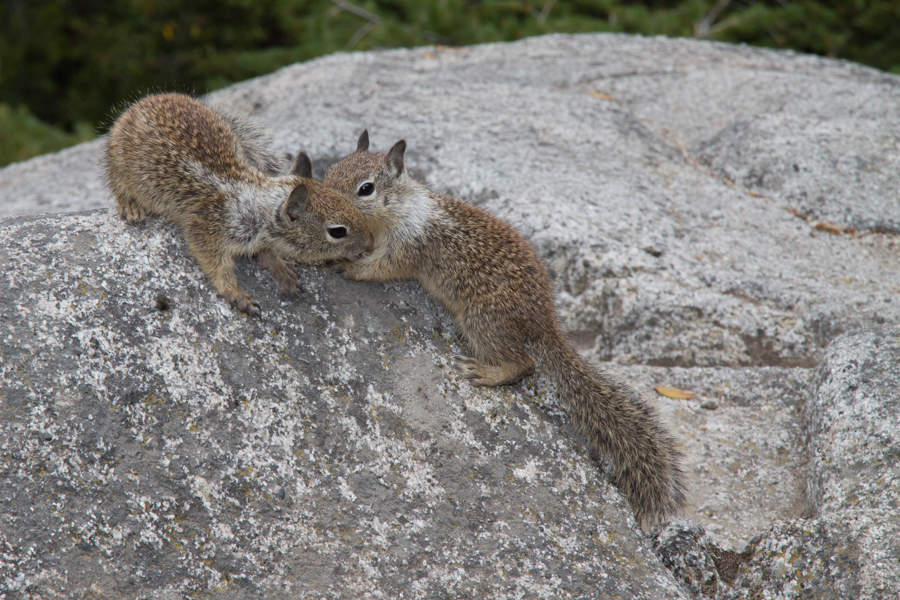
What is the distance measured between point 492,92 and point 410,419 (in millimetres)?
4505

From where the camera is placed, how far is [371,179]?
479 centimetres

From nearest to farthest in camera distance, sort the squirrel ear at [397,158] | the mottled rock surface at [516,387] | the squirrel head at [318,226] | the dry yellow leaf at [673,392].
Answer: the mottled rock surface at [516,387], the squirrel head at [318,226], the dry yellow leaf at [673,392], the squirrel ear at [397,158]

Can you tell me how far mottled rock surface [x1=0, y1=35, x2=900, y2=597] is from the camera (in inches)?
127

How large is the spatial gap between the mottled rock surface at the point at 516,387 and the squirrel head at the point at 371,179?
800mm

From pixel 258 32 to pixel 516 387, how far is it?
8684mm

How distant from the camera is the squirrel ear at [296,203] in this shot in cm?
400

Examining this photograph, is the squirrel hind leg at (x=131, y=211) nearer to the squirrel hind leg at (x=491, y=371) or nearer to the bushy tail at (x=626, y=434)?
the squirrel hind leg at (x=491, y=371)

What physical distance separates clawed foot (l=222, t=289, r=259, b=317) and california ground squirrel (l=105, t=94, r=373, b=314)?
0.15 ft

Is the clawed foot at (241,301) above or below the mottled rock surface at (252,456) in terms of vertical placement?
above

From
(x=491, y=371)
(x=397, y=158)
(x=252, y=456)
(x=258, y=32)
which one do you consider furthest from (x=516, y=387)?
(x=258, y=32)

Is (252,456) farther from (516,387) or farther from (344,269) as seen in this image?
(516,387)

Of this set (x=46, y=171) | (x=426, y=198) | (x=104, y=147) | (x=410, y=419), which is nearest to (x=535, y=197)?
(x=426, y=198)

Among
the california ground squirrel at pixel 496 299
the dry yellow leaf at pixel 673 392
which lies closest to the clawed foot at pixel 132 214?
the california ground squirrel at pixel 496 299

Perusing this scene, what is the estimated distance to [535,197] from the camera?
572 cm
